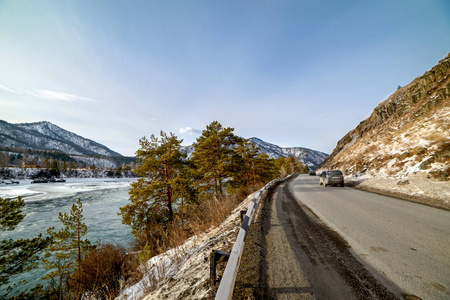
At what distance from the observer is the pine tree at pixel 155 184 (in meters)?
11.8

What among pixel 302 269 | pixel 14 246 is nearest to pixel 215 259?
pixel 302 269

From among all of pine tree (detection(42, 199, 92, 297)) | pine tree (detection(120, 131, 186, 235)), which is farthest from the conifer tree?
→ pine tree (detection(42, 199, 92, 297))

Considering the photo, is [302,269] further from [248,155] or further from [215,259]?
[248,155]

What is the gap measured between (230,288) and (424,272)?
9.99 ft

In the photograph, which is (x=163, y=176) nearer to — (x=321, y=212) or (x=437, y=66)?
(x=321, y=212)

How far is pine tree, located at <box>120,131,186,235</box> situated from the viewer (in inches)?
466

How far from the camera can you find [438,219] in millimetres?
4910

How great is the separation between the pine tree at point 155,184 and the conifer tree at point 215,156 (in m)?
2.50

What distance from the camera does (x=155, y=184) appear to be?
12055 mm

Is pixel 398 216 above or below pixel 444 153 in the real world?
below

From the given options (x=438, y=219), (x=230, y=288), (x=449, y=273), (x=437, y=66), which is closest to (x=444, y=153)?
(x=438, y=219)

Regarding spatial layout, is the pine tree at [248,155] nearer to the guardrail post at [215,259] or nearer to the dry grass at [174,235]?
the dry grass at [174,235]

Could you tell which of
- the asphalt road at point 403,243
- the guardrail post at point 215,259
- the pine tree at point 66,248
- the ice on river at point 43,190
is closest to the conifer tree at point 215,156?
the pine tree at point 66,248

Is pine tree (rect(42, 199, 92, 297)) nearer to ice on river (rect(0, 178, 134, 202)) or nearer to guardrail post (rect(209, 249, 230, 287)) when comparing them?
guardrail post (rect(209, 249, 230, 287))
